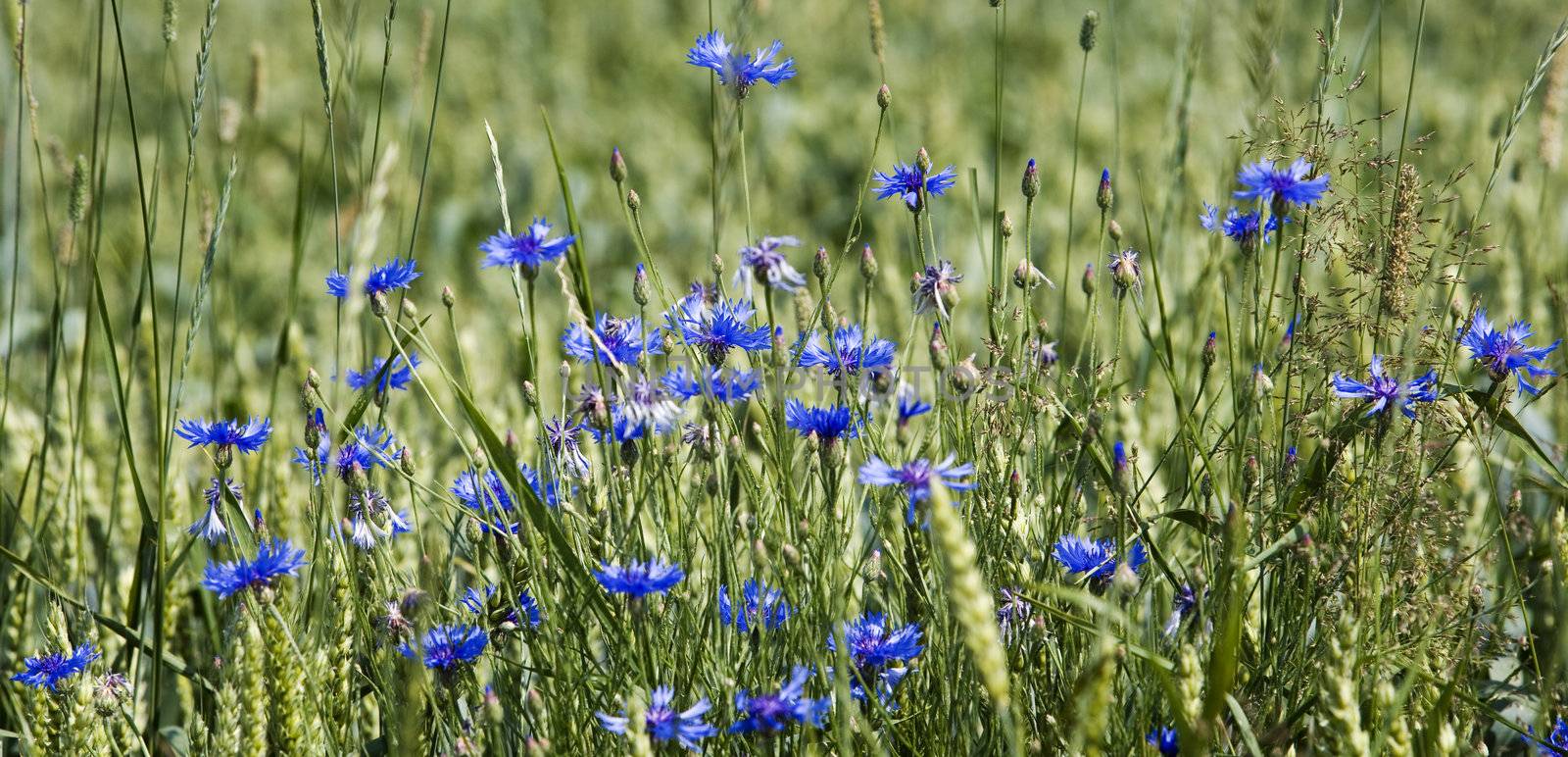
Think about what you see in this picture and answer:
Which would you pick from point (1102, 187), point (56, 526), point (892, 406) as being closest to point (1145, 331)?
point (1102, 187)

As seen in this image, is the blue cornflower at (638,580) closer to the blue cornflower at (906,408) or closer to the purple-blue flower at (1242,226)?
the blue cornflower at (906,408)

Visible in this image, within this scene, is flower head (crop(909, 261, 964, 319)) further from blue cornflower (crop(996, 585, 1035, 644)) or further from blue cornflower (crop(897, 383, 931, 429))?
blue cornflower (crop(996, 585, 1035, 644))

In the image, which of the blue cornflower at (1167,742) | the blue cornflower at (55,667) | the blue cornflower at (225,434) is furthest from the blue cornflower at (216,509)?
the blue cornflower at (1167,742)

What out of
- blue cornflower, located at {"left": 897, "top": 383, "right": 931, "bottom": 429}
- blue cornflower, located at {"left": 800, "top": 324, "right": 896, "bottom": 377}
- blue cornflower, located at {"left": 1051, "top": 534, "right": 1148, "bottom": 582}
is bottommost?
blue cornflower, located at {"left": 1051, "top": 534, "right": 1148, "bottom": 582}

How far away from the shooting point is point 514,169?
12.5ft

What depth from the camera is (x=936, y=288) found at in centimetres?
126

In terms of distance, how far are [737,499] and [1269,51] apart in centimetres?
68

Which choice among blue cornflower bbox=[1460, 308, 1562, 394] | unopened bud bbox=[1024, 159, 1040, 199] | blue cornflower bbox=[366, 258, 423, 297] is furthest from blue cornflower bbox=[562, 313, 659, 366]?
blue cornflower bbox=[1460, 308, 1562, 394]

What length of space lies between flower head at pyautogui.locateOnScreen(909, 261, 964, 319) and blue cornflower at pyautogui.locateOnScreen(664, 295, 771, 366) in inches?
6.2

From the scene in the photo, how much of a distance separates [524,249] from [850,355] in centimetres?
35

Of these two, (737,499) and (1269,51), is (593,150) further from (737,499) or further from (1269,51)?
(1269,51)

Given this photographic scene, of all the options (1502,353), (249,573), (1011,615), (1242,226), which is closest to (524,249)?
(249,573)

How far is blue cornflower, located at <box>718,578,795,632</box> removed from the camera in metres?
1.21

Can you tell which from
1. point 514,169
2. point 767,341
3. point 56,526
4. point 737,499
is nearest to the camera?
point 767,341
